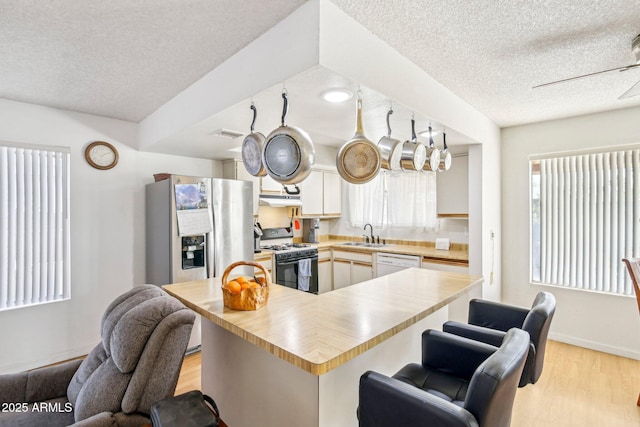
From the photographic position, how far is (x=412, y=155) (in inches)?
87.5

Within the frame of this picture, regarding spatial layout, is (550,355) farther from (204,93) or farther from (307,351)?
(204,93)

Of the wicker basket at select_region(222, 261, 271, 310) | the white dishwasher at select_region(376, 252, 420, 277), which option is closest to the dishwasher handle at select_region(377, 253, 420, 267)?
the white dishwasher at select_region(376, 252, 420, 277)

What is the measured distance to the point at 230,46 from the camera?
5.99ft

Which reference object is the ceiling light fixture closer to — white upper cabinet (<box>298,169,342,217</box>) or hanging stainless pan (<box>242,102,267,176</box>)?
hanging stainless pan (<box>242,102,267,176</box>)

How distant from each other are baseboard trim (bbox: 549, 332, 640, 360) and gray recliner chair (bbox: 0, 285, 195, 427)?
3816 mm

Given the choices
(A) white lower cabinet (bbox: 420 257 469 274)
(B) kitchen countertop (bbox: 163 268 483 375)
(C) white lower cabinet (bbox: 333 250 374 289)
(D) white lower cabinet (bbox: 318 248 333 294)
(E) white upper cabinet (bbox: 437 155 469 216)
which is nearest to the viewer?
(B) kitchen countertop (bbox: 163 268 483 375)

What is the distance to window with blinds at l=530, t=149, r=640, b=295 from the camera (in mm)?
2965

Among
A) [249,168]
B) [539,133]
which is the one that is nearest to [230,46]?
[249,168]

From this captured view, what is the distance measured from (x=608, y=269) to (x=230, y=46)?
4.02 m

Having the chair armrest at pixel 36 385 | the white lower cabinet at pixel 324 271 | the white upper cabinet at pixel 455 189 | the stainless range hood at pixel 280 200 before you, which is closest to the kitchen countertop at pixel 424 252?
the white lower cabinet at pixel 324 271

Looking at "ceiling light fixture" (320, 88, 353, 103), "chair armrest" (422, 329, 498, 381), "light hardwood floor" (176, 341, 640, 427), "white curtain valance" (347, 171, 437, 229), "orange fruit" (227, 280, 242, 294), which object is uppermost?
"ceiling light fixture" (320, 88, 353, 103)

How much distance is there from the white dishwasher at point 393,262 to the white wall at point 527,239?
1066mm

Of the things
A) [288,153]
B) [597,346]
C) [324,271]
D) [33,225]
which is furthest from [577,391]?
[33,225]

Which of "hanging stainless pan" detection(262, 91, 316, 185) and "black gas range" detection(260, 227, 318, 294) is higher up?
"hanging stainless pan" detection(262, 91, 316, 185)
